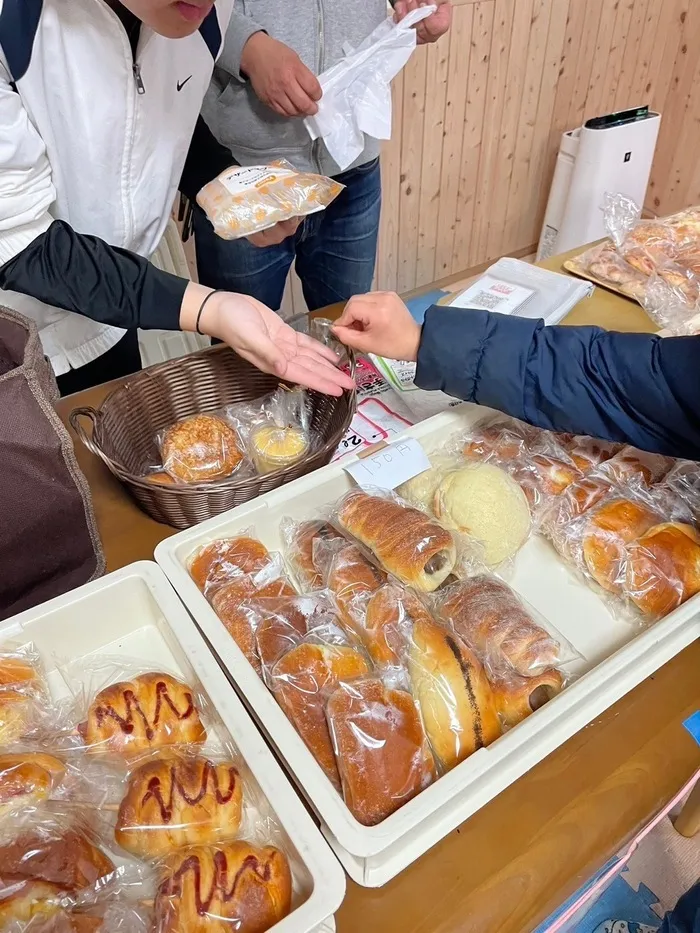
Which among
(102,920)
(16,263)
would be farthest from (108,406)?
(102,920)

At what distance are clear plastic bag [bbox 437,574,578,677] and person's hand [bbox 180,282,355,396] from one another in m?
0.34

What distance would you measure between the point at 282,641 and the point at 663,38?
3.70m

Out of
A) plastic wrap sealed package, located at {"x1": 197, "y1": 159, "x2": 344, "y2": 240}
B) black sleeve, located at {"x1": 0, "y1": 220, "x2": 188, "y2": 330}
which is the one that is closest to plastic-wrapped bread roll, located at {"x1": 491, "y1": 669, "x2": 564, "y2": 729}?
black sleeve, located at {"x1": 0, "y1": 220, "x2": 188, "y2": 330}

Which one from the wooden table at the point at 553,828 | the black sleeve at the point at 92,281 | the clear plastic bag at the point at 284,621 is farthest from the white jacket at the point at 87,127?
the wooden table at the point at 553,828

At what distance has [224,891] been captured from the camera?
0.49 meters

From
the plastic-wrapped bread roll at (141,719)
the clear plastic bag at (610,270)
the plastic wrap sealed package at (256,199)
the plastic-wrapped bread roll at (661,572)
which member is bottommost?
the plastic-wrapped bread roll at (141,719)

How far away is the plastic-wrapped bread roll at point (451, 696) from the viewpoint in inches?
22.6

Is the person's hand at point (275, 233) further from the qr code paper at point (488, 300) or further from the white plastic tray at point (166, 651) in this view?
the white plastic tray at point (166, 651)

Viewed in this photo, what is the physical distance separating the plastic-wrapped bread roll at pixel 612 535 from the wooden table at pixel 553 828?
11 cm

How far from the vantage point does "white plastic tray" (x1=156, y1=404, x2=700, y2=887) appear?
1.72ft

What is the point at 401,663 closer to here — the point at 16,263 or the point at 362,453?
the point at 362,453

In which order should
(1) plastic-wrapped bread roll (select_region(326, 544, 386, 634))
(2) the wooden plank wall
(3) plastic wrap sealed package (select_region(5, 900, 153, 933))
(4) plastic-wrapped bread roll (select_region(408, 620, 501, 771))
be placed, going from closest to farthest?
1. (3) plastic wrap sealed package (select_region(5, 900, 153, 933))
2. (4) plastic-wrapped bread roll (select_region(408, 620, 501, 771))
3. (1) plastic-wrapped bread roll (select_region(326, 544, 386, 634))
4. (2) the wooden plank wall

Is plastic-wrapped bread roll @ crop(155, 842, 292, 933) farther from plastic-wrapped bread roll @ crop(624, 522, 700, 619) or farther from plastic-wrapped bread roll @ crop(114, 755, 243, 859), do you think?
plastic-wrapped bread roll @ crop(624, 522, 700, 619)

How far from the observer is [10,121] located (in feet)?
2.52
